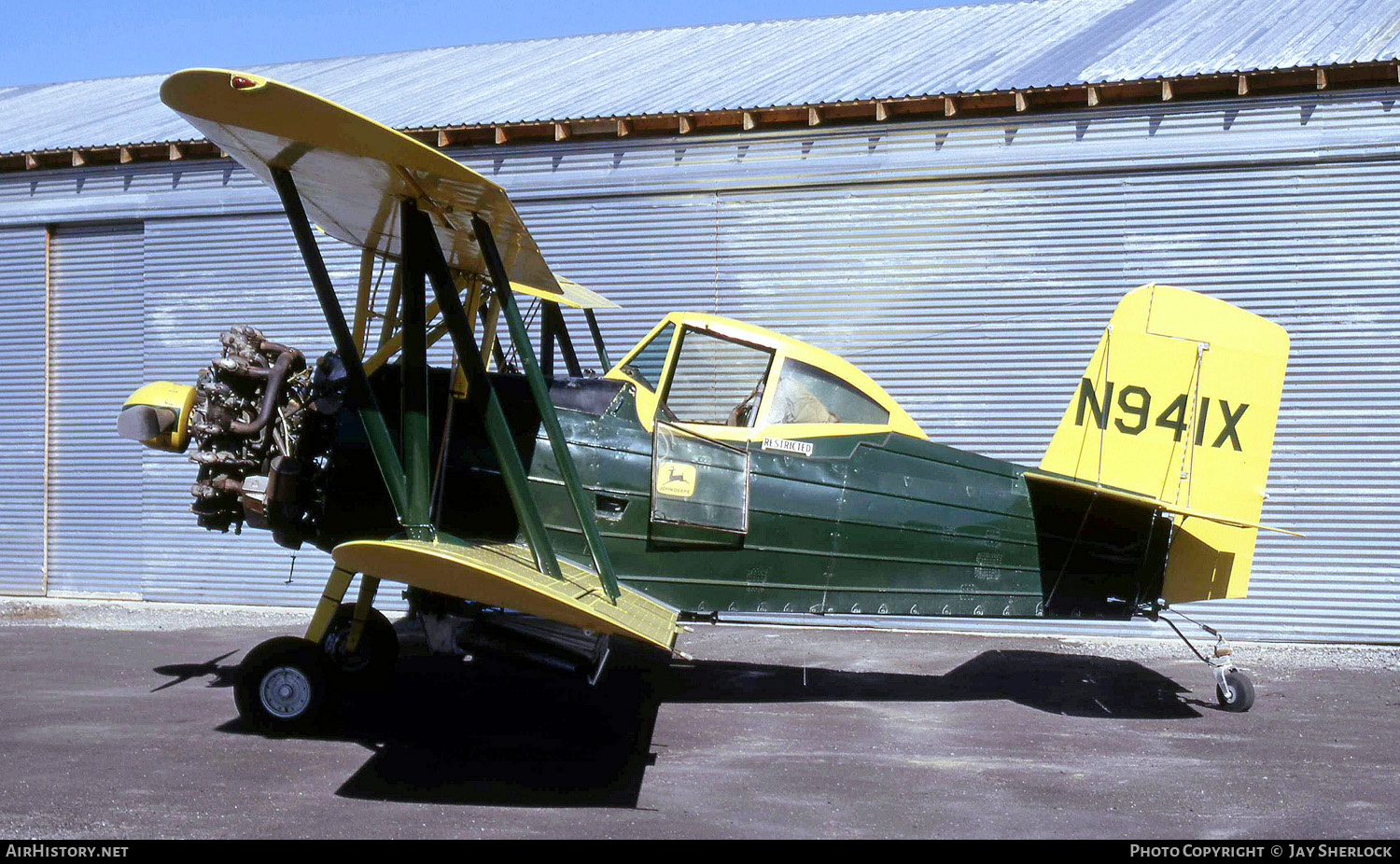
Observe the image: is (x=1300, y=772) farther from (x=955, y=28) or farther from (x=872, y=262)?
(x=955, y=28)

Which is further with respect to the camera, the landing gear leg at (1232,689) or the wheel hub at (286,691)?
the landing gear leg at (1232,689)

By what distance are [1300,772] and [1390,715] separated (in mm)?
1835

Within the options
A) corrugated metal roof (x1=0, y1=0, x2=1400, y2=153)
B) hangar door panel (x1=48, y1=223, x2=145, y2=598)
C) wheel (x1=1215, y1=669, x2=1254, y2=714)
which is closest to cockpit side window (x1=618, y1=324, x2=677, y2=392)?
wheel (x1=1215, y1=669, x2=1254, y2=714)

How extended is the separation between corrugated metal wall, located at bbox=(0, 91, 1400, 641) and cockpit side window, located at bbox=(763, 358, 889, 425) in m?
3.64

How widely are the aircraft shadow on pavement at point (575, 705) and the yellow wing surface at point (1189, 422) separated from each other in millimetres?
1248

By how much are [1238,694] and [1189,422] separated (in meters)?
1.94

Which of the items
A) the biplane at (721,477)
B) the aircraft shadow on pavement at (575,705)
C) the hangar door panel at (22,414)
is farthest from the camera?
the hangar door panel at (22,414)

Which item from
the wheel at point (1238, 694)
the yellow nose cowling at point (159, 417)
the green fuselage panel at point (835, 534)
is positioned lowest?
the wheel at point (1238, 694)

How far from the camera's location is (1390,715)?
693cm

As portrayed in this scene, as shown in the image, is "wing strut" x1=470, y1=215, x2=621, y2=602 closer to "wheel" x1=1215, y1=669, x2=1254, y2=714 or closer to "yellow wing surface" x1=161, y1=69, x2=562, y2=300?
"yellow wing surface" x1=161, y1=69, x2=562, y2=300

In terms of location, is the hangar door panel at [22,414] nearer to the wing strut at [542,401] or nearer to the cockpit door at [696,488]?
the wing strut at [542,401]

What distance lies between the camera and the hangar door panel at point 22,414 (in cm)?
1231

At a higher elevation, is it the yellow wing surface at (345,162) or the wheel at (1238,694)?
the yellow wing surface at (345,162)

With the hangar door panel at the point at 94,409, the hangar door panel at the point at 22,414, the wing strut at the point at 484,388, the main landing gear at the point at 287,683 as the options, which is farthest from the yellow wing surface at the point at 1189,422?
the hangar door panel at the point at 22,414
